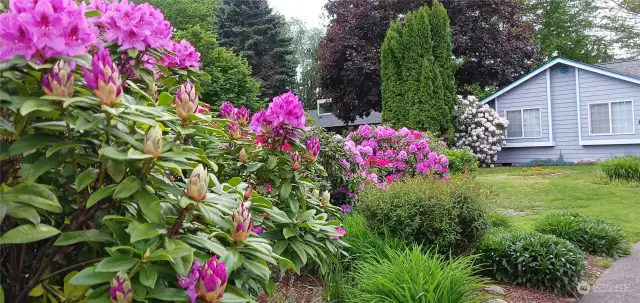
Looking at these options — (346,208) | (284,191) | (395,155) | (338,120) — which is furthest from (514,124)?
(284,191)

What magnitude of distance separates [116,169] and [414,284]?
2.26 metres

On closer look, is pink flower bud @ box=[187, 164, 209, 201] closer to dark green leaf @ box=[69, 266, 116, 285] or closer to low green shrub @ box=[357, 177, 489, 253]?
dark green leaf @ box=[69, 266, 116, 285]

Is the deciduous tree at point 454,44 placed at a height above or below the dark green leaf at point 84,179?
above

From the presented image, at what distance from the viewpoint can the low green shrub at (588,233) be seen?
211 inches

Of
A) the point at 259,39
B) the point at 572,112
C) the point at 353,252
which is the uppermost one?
the point at 259,39

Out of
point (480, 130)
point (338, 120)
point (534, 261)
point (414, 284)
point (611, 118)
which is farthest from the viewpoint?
point (338, 120)

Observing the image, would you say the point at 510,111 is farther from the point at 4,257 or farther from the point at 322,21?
the point at 4,257

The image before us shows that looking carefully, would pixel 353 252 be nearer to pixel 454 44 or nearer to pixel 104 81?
pixel 104 81

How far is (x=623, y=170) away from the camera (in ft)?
35.1

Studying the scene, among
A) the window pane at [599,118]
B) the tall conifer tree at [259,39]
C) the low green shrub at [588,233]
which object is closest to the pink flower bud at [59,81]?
the low green shrub at [588,233]

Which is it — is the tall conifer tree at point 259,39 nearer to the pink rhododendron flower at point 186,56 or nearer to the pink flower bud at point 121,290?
the pink rhododendron flower at point 186,56

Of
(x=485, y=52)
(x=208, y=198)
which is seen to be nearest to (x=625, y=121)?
(x=485, y=52)

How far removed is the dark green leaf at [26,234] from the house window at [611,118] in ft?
55.7

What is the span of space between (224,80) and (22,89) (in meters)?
17.0
